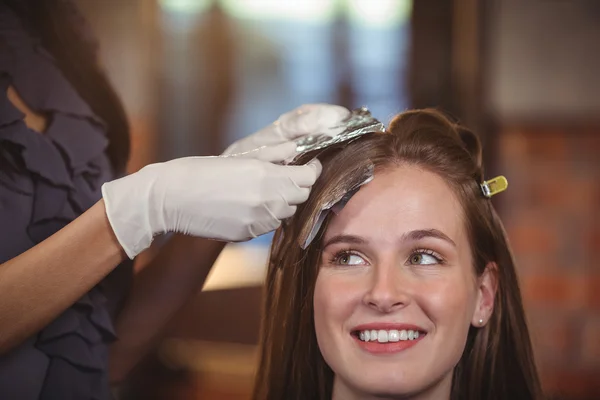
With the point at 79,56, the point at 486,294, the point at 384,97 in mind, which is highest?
the point at 79,56

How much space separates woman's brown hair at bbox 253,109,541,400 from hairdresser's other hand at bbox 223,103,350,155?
0.06 m

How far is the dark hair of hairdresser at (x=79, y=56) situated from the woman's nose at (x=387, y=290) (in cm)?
58

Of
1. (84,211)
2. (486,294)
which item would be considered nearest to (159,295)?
(84,211)

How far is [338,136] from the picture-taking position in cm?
125

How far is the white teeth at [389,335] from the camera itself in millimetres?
1171

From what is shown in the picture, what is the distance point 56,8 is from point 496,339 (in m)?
1.03

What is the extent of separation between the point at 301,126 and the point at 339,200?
19 cm

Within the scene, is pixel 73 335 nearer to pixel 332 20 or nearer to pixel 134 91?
pixel 134 91

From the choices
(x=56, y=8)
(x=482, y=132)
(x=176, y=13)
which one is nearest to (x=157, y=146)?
(x=176, y=13)

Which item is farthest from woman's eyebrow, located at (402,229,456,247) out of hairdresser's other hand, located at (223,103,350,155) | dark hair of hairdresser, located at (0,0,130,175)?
dark hair of hairdresser, located at (0,0,130,175)

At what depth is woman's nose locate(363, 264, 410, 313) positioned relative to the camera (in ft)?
3.78

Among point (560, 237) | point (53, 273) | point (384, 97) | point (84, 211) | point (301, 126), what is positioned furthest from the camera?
point (384, 97)

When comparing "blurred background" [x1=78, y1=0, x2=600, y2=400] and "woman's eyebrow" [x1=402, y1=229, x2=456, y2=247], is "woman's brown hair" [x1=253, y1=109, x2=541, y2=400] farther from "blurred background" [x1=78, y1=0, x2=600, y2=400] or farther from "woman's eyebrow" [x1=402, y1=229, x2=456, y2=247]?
"blurred background" [x1=78, y1=0, x2=600, y2=400]

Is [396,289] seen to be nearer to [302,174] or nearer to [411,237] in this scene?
[411,237]
